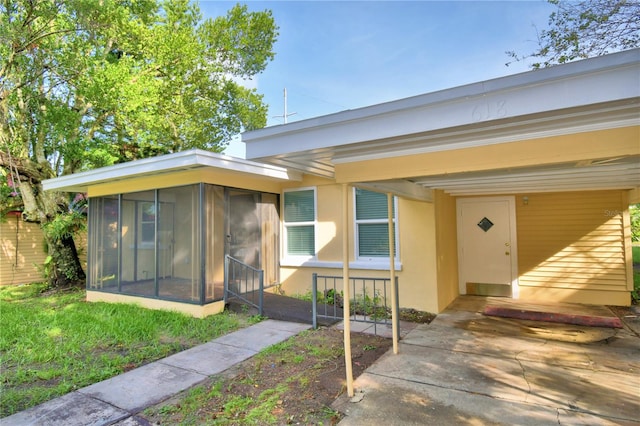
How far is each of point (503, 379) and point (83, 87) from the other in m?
9.46

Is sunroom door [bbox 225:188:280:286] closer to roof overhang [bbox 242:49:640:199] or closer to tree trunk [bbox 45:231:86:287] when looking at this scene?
roof overhang [bbox 242:49:640:199]

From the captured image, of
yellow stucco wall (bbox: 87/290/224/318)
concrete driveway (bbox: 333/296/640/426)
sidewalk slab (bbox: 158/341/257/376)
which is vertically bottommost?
sidewalk slab (bbox: 158/341/257/376)

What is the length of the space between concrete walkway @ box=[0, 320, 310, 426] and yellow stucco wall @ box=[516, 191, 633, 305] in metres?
4.71

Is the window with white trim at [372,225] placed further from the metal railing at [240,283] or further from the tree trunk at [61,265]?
the tree trunk at [61,265]

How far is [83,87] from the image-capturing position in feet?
24.8

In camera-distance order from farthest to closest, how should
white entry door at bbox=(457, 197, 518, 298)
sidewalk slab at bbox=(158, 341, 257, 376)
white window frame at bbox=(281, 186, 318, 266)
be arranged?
Answer: white window frame at bbox=(281, 186, 318, 266) → white entry door at bbox=(457, 197, 518, 298) → sidewalk slab at bbox=(158, 341, 257, 376)

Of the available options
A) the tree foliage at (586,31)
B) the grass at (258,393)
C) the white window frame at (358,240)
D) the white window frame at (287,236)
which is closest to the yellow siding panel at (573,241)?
the white window frame at (358,240)

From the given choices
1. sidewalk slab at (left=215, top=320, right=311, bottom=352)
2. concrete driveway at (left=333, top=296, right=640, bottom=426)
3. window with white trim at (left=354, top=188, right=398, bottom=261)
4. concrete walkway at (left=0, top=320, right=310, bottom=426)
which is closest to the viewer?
concrete driveway at (left=333, top=296, right=640, bottom=426)

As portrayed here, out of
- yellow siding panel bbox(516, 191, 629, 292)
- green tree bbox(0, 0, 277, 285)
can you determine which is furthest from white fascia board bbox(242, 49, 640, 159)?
green tree bbox(0, 0, 277, 285)

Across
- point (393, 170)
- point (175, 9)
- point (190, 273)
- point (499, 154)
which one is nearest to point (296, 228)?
point (190, 273)

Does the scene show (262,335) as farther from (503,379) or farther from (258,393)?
(503,379)

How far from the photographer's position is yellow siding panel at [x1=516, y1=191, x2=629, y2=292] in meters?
5.61

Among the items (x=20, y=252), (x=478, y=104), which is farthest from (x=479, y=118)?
(x=20, y=252)

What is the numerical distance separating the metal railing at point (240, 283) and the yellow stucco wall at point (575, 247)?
495cm
